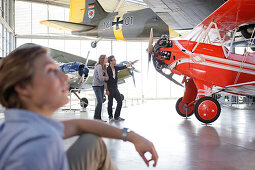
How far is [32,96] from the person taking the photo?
0.85m

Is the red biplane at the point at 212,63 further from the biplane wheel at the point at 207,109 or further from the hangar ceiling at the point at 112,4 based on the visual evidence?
the hangar ceiling at the point at 112,4

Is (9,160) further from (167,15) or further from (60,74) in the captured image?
(167,15)

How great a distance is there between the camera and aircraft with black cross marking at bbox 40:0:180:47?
13.4 m

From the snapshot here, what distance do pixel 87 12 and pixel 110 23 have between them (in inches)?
96.9

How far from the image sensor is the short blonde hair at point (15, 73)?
2.74 feet

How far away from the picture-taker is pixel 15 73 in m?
0.84

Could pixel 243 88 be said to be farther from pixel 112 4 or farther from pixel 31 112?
pixel 112 4

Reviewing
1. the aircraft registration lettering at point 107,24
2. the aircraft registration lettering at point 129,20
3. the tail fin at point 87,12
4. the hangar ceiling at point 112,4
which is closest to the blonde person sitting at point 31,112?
the aircraft registration lettering at point 129,20

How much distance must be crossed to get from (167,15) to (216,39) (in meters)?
2.12

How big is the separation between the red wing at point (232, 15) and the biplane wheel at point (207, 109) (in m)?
1.77

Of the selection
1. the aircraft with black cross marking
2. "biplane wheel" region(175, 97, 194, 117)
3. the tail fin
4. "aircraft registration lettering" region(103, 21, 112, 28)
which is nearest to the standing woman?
"biplane wheel" region(175, 97, 194, 117)

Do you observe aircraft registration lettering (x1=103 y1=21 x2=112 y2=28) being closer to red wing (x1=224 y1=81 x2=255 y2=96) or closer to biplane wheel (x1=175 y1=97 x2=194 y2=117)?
biplane wheel (x1=175 y1=97 x2=194 y2=117)

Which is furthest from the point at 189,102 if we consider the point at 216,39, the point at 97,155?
the point at 97,155

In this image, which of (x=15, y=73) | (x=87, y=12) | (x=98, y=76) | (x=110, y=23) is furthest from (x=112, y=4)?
(x=15, y=73)
